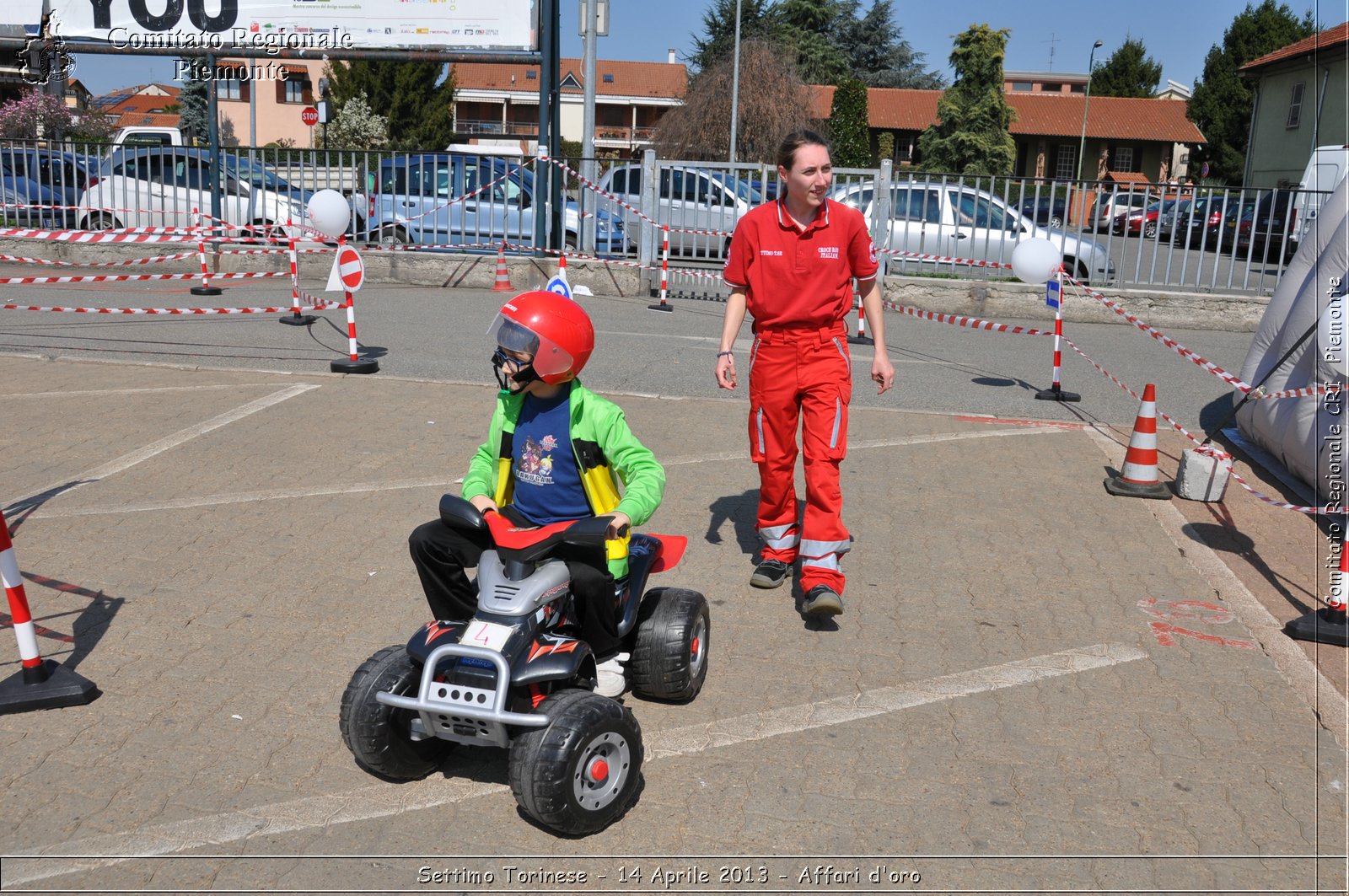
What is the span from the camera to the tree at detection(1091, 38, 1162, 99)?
250ft

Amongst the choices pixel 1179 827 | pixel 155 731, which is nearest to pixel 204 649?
pixel 155 731

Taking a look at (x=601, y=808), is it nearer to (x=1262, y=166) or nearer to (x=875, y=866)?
(x=875, y=866)

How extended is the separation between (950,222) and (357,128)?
34.8 m

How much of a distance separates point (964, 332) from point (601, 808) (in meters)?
11.7

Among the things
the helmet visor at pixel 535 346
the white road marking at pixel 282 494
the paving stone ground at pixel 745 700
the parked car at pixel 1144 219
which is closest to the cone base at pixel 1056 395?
the paving stone ground at pixel 745 700

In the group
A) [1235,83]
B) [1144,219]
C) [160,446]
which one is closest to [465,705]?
[160,446]

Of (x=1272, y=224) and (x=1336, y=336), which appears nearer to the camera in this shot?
(x=1336, y=336)

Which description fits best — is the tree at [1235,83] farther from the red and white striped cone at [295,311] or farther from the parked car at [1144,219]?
the red and white striped cone at [295,311]

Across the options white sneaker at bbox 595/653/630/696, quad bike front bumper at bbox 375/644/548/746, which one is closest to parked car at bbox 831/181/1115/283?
white sneaker at bbox 595/653/630/696

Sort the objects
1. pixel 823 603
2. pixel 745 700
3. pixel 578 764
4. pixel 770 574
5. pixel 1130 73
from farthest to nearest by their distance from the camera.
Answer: pixel 1130 73, pixel 770 574, pixel 823 603, pixel 745 700, pixel 578 764

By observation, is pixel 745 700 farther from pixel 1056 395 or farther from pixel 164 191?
pixel 164 191

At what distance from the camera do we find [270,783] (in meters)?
3.62

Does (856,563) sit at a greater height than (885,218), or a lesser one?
lesser

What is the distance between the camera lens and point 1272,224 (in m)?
14.4
